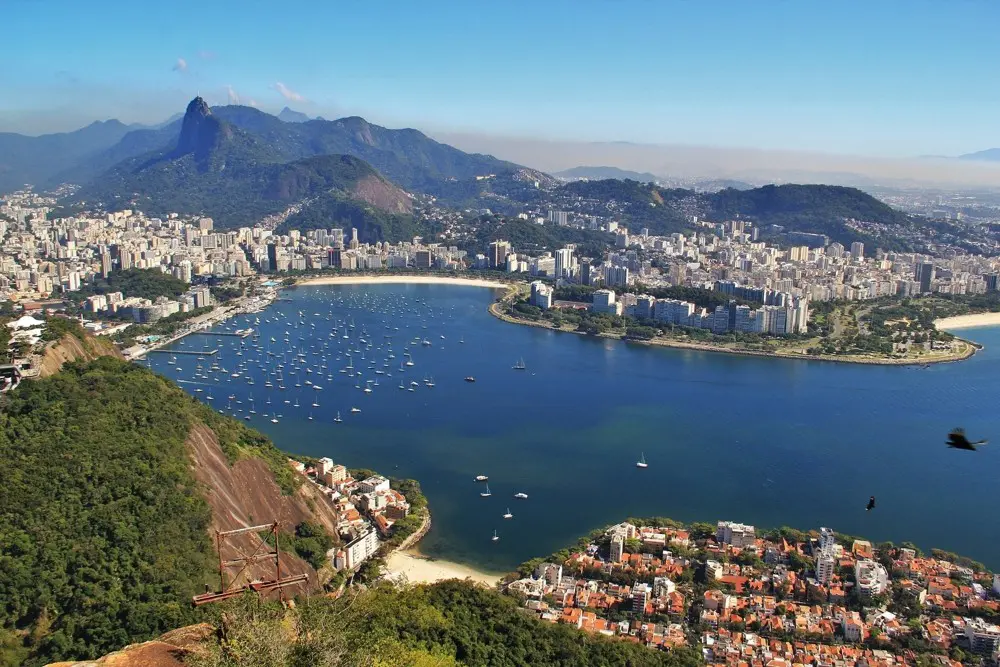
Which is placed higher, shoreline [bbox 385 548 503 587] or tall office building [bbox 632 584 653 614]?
tall office building [bbox 632 584 653 614]

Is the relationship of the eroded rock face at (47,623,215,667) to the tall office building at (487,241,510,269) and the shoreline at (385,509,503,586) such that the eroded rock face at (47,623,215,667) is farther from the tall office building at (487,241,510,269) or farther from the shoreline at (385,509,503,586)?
the tall office building at (487,241,510,269)

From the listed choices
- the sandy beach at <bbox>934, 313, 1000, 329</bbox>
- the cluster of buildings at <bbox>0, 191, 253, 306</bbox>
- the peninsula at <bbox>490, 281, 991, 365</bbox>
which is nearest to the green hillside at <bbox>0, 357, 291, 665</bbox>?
the peninsula at <bbox>490, 281, 991, 365</bbox>

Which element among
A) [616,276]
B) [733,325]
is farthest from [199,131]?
[733,325]

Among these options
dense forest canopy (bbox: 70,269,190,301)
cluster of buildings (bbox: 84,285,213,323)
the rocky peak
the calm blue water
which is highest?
the rocky peak

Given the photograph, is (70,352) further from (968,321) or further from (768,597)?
(968,321)

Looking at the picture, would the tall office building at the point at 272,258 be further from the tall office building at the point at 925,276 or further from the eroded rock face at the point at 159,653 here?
the eroded rock face at the point at 159,653
